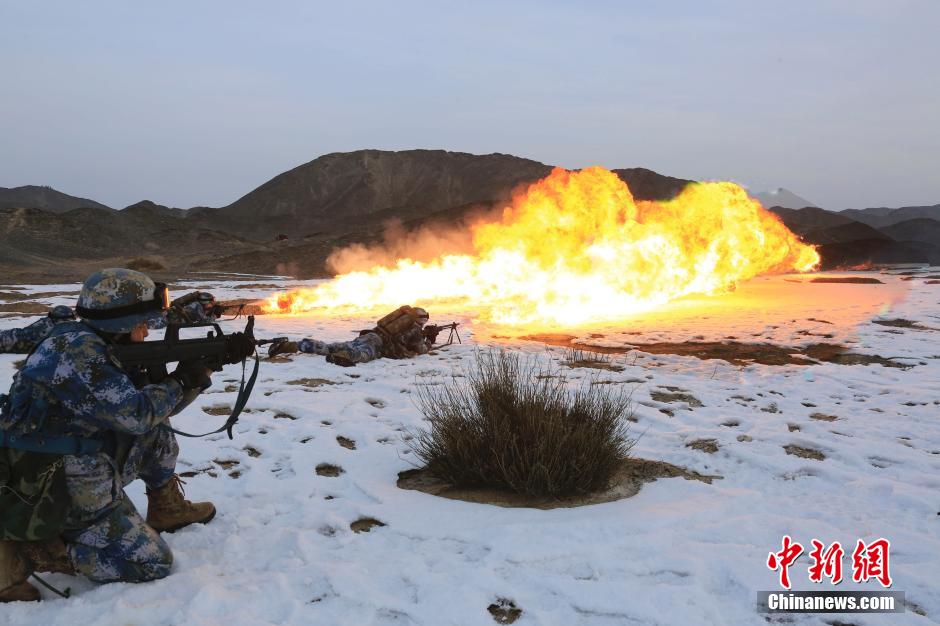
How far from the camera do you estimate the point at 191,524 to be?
4.22 m

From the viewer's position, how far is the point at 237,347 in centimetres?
378

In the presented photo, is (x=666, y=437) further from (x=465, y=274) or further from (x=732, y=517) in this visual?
(x=465, y=274)

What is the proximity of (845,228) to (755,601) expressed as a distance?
92755mm

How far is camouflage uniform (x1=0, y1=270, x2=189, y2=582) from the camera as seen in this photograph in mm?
3213

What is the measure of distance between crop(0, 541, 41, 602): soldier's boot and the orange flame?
44.9 feet

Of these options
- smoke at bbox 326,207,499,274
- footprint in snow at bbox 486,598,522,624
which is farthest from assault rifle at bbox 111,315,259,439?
smoke at bbox 326,207,499,274

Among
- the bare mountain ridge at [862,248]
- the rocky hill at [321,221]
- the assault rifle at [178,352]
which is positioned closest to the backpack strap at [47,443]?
the assault rifle at [178,352]

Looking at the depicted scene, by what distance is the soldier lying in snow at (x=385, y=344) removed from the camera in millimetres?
10062

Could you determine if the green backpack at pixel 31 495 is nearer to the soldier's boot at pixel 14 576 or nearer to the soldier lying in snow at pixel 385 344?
the soldier's boot at pixel 14 576

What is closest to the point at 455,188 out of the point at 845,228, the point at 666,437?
the point at 845,228

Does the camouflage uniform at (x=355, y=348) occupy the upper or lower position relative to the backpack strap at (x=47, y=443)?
lower

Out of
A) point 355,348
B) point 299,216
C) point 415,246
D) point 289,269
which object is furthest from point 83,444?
point 299,216

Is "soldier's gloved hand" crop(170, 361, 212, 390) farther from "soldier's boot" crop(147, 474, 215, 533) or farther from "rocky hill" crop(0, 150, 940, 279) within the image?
"rocky hill" crop(0, 150, 940, 279)

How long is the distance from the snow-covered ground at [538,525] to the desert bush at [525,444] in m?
0.33
